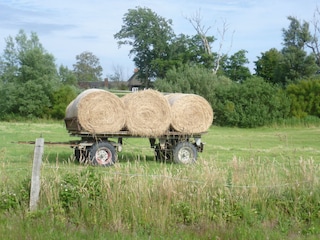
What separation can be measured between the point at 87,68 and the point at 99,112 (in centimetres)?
8922

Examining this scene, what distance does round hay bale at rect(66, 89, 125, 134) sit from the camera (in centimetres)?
1477

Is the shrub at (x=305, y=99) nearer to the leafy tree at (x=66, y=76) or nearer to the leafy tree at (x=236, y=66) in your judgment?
the leafy tree at (x=236, y=66)

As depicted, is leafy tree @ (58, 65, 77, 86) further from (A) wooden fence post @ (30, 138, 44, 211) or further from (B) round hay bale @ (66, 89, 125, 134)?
(A) wooden fence post @ (30, 138, 44, 211)

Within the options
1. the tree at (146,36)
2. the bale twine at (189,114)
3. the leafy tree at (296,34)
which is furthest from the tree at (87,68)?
the bale twine at (189,114)

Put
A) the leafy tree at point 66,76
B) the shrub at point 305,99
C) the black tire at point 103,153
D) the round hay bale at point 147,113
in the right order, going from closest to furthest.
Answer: the black tire at point 103,153, the round hay bale at point 147,113, the shrub at point 305,99, the leafy tree at point 66,76

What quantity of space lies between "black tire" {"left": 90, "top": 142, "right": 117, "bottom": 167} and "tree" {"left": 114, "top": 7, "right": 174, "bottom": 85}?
50690mm

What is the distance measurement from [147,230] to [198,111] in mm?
9174

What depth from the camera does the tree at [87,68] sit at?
332 ft

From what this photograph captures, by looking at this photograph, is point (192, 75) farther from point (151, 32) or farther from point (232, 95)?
point (151, 32)

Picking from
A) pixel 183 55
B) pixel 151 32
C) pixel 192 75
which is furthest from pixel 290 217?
pixel 151 32

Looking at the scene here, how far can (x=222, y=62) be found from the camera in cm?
6275

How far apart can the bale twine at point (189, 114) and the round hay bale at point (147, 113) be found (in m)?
0.31

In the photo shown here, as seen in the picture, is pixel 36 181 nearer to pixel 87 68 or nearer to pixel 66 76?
pixel 66 76

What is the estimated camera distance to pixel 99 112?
Answer: 14.9 metres
